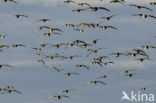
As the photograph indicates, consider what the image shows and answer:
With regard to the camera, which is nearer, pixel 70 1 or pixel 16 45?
pixel 70 1

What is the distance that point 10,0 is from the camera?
9331cm

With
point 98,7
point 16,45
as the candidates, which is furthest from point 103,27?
point 16,45

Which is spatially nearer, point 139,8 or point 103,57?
point 139,8

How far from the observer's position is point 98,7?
98812 mm

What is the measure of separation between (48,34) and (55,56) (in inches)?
413

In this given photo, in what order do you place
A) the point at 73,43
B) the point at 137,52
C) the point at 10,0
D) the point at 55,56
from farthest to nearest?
the point at 55,56, the point at 73,43, the point at 137,52, the point at 10,0

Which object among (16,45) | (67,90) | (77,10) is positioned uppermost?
(77,10)

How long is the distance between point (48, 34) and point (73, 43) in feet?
18.1

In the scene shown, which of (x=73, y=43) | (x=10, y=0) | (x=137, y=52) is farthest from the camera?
(x=73, y=43)

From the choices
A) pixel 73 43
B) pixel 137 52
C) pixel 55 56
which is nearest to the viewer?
pixel 137 52

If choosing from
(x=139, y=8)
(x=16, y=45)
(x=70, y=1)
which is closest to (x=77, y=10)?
(x=70, y=1)

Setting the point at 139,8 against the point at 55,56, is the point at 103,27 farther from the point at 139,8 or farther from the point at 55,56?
the point at 55,56

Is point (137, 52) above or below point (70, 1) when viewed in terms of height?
below

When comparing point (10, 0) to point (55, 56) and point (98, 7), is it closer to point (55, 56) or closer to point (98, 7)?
point (98, 7)
